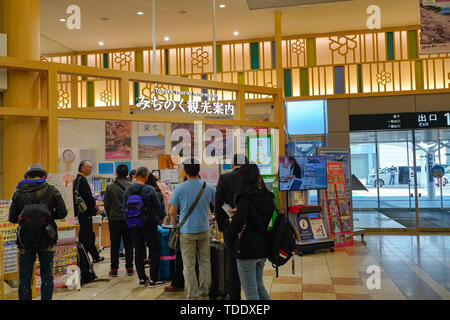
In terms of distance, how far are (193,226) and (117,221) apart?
181cm

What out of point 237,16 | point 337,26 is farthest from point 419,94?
point 237,16

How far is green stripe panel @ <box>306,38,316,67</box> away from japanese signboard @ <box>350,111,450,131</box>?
1713 mm

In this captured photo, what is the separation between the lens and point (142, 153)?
9.38m

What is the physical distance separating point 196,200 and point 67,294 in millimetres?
2074

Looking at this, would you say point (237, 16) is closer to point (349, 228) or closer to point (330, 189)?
point (330, 189)

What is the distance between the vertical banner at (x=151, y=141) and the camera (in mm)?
9359

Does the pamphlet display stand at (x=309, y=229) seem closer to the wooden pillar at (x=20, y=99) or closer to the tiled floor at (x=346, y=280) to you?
the tiled floor at (x=346, y=280)

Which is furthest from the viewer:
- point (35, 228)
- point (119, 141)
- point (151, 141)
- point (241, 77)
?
point (241, 77)

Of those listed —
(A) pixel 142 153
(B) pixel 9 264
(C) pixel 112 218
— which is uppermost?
(A) pixel 142 153

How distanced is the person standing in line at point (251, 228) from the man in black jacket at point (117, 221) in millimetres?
2889

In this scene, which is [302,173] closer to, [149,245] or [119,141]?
[149,245]

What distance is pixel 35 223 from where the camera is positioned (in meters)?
3.93

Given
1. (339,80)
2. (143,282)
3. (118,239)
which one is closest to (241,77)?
(339,80)

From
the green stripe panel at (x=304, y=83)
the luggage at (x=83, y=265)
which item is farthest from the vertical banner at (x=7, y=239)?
the green stripe panel at (x=304, y=83)
